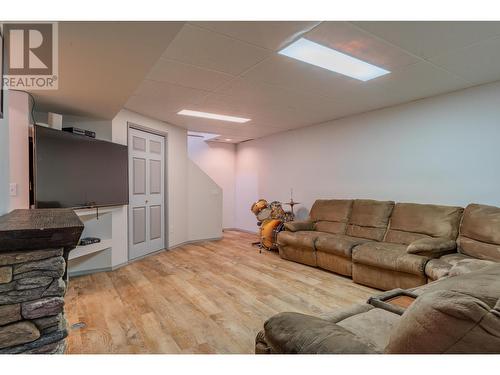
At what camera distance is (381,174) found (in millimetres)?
4133

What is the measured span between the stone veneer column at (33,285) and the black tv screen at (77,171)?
197 centimetres

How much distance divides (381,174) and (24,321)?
14.1 feet

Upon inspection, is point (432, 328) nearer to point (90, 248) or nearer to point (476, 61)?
point (476, 61)

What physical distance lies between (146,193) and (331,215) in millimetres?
3126

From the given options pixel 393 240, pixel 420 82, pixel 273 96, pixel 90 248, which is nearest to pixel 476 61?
pixel 420 82

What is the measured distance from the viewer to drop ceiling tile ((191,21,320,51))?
185 centimetres

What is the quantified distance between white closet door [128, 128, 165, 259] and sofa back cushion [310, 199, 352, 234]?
2.78 meters

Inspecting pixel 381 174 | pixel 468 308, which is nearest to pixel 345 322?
pixel 468 308

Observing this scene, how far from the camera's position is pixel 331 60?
2539 millimetres

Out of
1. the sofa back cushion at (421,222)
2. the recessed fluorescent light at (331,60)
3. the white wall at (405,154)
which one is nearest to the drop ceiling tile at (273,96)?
the recessed fluorescent light at (331,60)

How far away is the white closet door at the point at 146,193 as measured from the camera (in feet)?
14.0

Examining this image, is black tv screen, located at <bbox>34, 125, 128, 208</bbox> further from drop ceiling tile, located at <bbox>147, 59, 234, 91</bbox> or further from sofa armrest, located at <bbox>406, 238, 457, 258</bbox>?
sofa armrest, located at <bbox>406, 238, 457, 258</bbox>

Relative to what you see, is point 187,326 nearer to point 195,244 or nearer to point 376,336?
point 376,336

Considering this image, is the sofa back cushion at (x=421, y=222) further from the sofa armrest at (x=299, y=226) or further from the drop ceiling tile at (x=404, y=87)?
the drop ceiling tile at (x=404, y=87)
